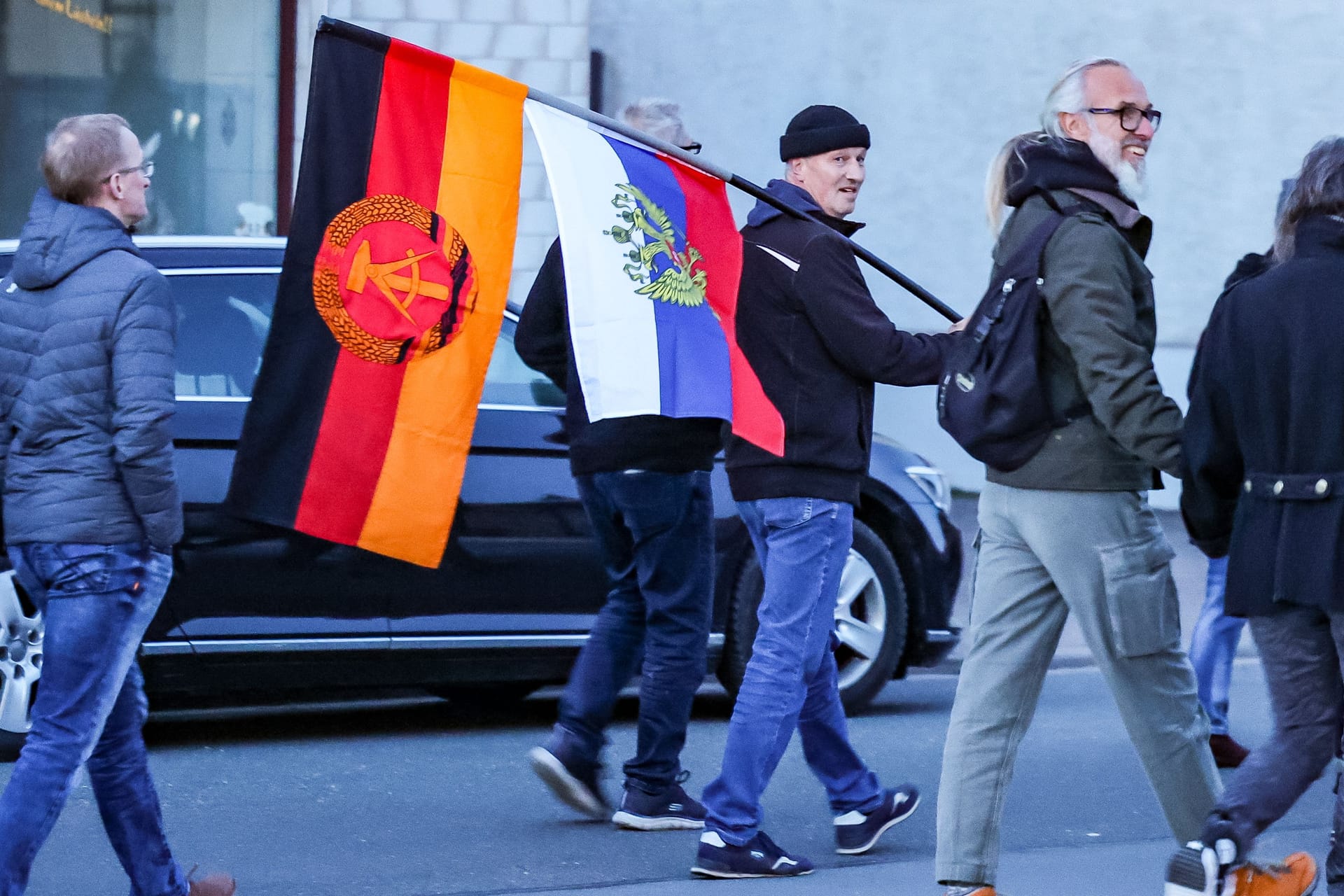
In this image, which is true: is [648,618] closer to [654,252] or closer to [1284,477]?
[654,252]

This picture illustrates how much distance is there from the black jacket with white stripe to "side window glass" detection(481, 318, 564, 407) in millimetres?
1914

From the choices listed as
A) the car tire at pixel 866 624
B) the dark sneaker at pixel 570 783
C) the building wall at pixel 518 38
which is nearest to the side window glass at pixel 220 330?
the dark sneaker at pixel 570 783

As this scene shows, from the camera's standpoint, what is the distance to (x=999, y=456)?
159 inches

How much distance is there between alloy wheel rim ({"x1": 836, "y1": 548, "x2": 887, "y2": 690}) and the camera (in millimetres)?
7027

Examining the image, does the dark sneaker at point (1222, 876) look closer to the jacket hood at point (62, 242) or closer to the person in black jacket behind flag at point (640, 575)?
the person in black jacket behind flag at point (640, 575)

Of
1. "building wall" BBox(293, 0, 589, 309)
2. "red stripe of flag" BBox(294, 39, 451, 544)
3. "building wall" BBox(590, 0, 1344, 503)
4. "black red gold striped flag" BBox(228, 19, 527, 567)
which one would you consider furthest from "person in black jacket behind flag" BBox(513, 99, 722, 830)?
"building wall" BBox(590, 0, 1344, 503)

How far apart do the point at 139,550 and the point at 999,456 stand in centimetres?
180

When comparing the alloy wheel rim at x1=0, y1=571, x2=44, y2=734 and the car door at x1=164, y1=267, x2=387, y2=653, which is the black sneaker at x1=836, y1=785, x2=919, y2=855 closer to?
the car door at x1=164, y1=267, x2=387, y2=653

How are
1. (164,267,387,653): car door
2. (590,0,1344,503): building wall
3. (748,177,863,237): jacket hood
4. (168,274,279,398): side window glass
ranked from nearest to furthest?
(748,177,863,237): jacket hood
(164,267,387,653): car door
(168,274,279,398): side window glass
(590,0,1344,503): building wall

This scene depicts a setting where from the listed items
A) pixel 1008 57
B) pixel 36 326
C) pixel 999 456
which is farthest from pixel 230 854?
pixel 1008 57

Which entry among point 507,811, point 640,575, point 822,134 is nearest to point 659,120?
point 822,134

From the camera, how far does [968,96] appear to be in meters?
14.5

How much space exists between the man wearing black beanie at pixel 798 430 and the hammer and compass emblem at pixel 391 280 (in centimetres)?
87

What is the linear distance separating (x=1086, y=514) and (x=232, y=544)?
3.17 meters
